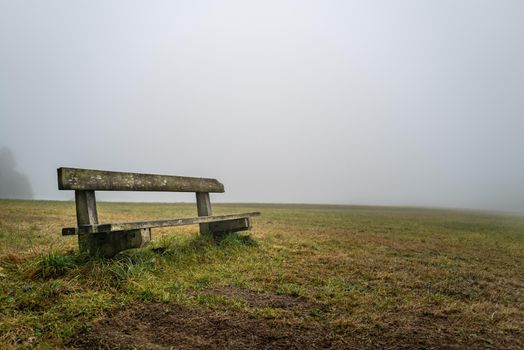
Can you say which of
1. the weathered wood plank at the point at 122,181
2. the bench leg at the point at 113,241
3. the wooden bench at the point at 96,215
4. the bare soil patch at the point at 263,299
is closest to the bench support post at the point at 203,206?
the weathered wood plank at the point at 122,181

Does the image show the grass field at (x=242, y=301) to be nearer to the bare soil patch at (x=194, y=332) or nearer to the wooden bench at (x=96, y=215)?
the bare soil patch at (x=194, y=332)

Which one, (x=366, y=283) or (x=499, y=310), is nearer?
(x=499, y=310)

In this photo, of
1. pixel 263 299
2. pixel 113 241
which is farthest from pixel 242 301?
pixel 113 241

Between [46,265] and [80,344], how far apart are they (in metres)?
2.20

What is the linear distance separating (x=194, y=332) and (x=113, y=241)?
2430 mm

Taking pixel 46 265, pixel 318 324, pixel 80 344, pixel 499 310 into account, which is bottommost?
pixel 499 310

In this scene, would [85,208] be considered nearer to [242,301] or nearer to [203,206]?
[242,301]

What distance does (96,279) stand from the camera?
4707 mm

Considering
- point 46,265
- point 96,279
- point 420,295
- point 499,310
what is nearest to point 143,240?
point 96,279

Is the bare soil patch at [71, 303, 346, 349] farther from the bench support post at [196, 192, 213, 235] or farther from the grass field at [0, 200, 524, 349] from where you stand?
the bench support post at [196, 192, 213, 235]

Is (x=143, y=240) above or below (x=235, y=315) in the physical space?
above

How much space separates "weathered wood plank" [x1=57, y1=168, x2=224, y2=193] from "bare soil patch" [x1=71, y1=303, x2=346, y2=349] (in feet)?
6.65

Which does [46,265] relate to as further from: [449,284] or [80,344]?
[449,284]

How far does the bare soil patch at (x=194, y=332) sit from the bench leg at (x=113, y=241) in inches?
56.5
